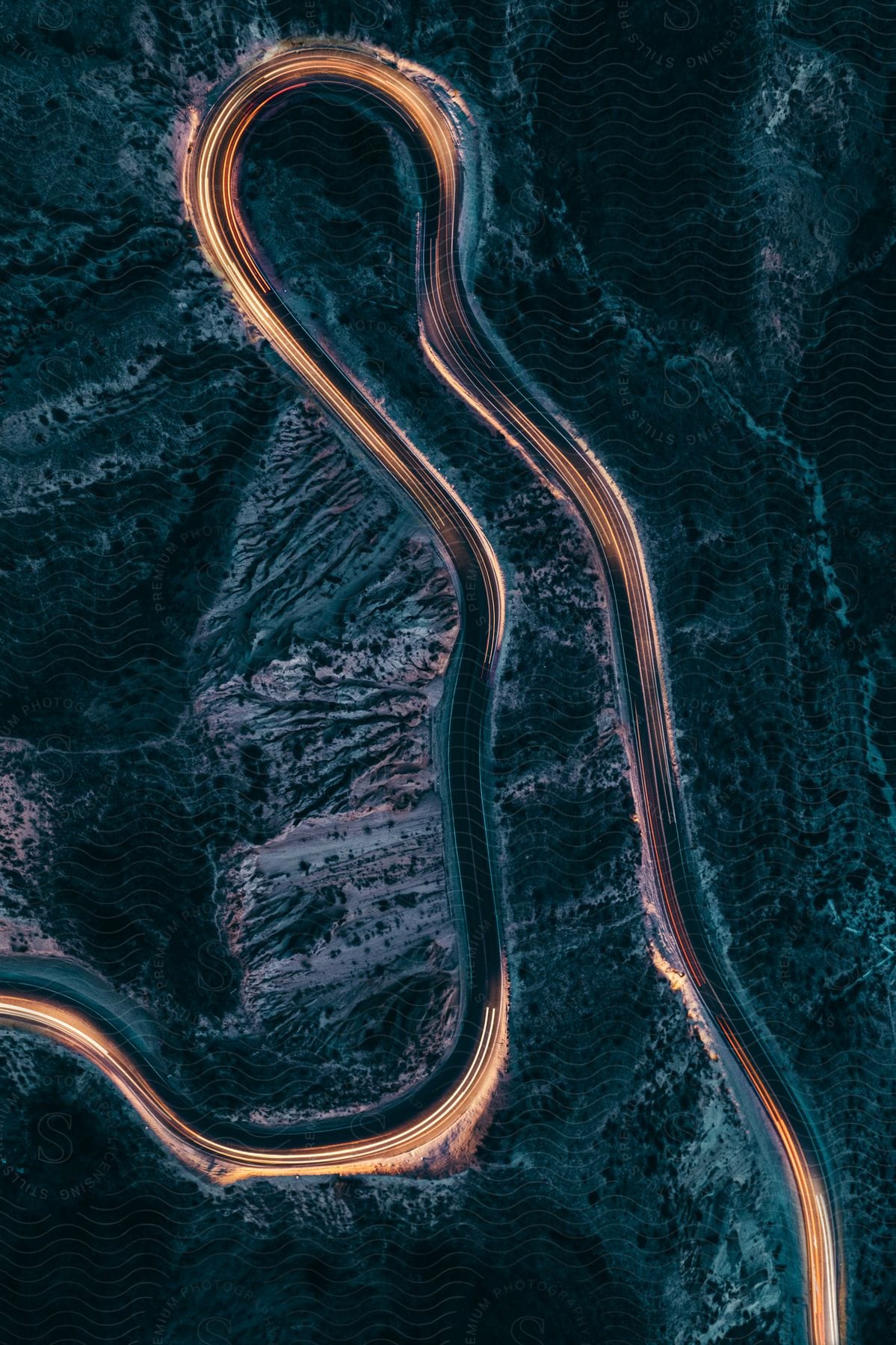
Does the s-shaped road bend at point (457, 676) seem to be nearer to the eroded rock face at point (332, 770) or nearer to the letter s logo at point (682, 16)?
the eroded rock face at point (332, 770)

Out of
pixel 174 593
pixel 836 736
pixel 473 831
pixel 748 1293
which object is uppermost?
pixel 174 593

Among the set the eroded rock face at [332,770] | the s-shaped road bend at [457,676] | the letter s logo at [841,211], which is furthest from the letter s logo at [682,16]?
the eroded rock face at [332,770]

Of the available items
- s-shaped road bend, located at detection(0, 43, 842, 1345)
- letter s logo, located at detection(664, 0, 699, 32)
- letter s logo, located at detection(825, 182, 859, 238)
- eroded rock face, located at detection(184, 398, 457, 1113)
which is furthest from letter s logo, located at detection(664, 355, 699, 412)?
letter s logo, located at detection(664, 0, 699, 32)

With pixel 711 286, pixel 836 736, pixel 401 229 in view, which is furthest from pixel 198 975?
pixel 711 286

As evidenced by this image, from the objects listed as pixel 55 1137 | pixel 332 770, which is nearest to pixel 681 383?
pixel 332 770

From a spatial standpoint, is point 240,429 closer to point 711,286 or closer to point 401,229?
point 401,229

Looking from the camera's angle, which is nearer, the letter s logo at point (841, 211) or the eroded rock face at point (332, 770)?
the eroded rock face at point (332, 770)

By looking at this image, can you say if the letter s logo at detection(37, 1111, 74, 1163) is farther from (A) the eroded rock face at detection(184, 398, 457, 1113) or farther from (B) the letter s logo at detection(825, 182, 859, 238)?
(B) the letter s logo at detection(825, 182, 859, 238)

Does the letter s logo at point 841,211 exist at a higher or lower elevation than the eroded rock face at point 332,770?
higher
